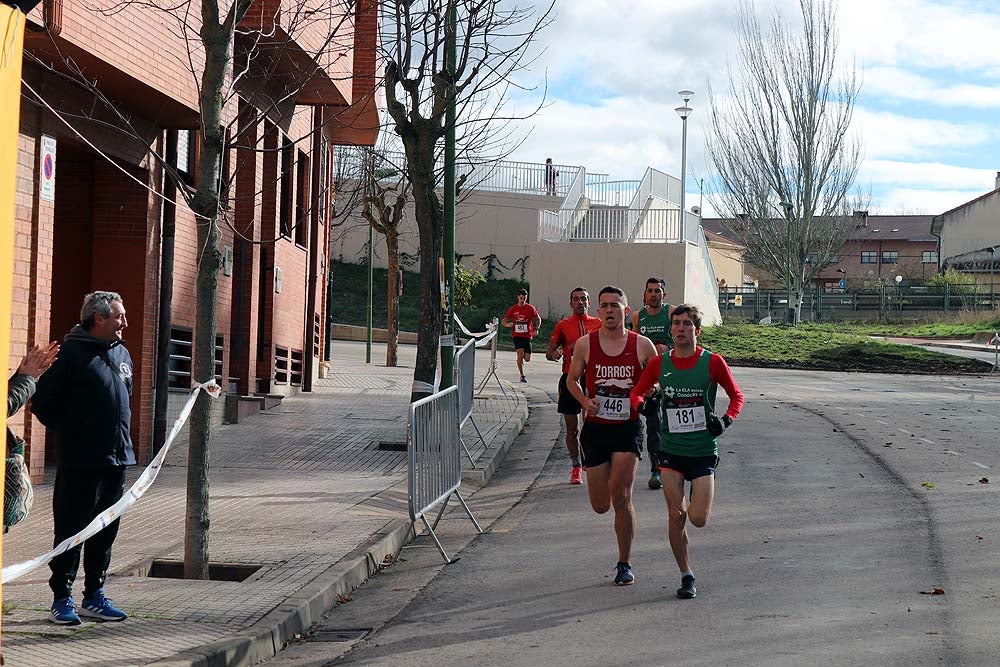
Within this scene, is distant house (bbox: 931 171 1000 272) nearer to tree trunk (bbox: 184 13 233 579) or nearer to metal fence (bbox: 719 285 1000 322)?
metal fence (bbox: 719 285 1000 322)

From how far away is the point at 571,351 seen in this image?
505 inches

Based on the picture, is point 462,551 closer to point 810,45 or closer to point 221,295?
point 221,295

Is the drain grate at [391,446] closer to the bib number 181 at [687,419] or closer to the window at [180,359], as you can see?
the window at [180,359]

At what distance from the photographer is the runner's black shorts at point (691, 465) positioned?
7.51 m

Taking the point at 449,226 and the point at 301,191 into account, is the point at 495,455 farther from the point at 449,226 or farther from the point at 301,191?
the point at 301,191

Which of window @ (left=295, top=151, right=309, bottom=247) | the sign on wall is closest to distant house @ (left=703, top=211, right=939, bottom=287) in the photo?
window @ (left=295, top=151, right=309, bottom=247)

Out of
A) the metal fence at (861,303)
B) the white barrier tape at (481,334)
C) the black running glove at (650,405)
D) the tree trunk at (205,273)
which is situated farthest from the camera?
the metal fence at (861,303)

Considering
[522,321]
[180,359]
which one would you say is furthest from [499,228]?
[180,359]

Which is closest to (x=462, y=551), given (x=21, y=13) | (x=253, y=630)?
(x=253, y=630)

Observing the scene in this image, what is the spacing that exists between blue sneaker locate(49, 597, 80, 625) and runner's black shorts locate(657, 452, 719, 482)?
3.57 m

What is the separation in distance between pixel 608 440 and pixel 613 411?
21cm

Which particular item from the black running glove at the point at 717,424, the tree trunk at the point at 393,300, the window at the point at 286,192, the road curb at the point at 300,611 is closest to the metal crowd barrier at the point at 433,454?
the road curb at the point at 300,611

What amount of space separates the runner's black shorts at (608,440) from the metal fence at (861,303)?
160ft

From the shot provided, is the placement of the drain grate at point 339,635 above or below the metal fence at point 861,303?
below
